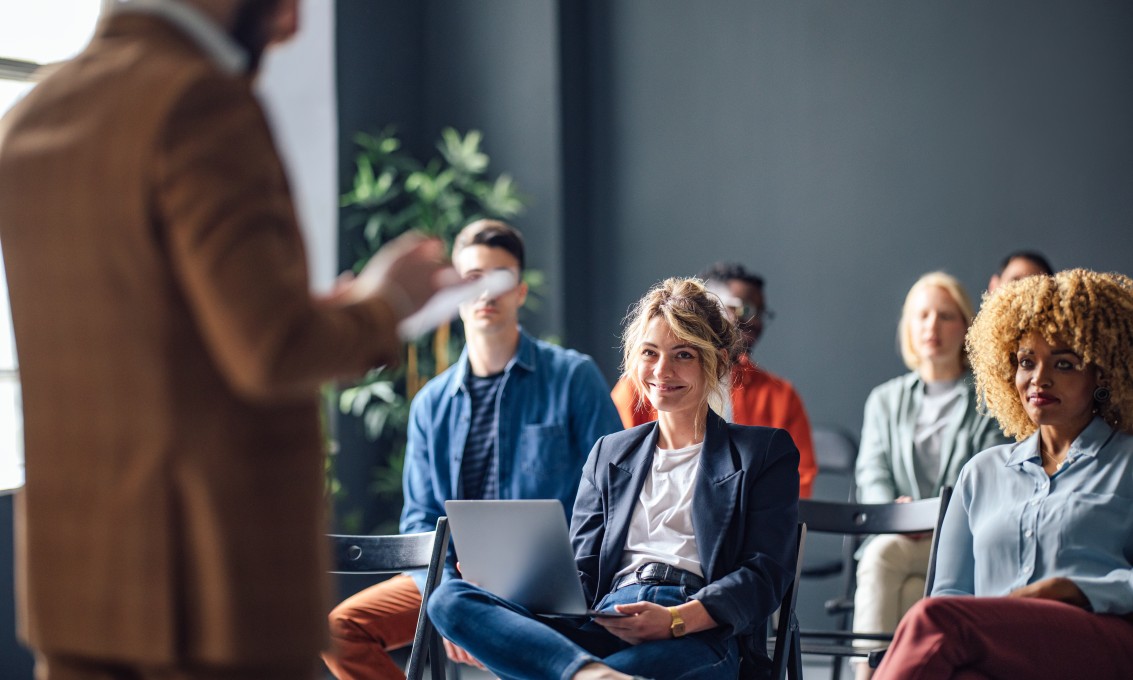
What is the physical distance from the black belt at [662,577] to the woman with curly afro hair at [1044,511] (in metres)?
0.43

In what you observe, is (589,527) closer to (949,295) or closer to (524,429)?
(524,429)

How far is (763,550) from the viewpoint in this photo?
2.56m

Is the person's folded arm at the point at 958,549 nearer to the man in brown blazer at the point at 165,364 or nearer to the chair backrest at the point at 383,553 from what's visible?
the chair backrest at the point at 383,553

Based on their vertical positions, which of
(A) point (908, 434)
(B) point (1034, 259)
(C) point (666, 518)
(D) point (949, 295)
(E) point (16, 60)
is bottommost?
(A) point (908, 434)

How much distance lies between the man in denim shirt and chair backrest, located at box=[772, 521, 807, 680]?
0.89 meters

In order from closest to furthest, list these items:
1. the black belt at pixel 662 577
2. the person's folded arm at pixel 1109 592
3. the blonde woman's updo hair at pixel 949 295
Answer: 1. the person's folded arm at pixel 1109 592
2. the black belt at pixel 662 577
3. the blonde woman's updo hair at pixel 949 295

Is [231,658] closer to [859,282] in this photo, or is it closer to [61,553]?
[61,553]

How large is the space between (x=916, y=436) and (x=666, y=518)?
168cm

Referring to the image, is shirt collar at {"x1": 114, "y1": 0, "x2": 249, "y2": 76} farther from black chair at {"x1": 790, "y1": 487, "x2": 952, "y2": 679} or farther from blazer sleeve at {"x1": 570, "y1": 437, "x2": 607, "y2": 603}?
black chair at {"x1": 790, "y1": 487, "x2": 952, "y2": 679}

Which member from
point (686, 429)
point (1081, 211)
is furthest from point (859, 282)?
point (686, 429)

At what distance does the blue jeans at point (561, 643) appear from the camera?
7.75 ft

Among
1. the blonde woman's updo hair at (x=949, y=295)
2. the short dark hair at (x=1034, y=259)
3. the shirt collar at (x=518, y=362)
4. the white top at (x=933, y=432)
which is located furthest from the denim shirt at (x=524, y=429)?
the short dark hair at (x=1034, y=259)

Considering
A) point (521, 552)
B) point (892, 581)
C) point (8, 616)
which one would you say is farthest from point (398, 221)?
point (521, 552)

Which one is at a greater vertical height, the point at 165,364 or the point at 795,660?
the point at 165,364
